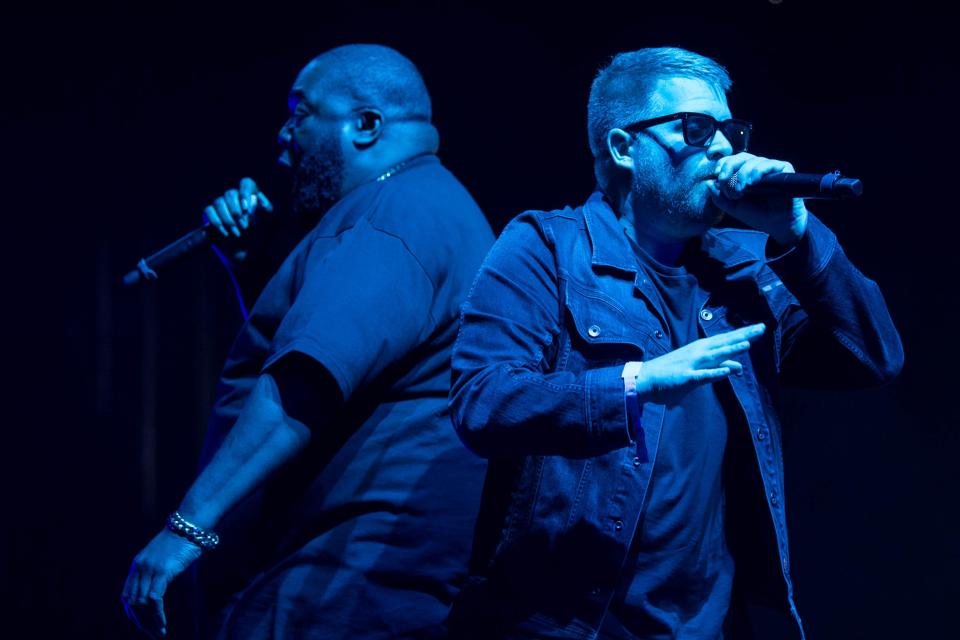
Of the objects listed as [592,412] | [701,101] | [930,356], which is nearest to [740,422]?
[592,412]

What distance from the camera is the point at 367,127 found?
83.8 inches

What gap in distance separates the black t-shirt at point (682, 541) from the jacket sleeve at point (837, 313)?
0.19 m

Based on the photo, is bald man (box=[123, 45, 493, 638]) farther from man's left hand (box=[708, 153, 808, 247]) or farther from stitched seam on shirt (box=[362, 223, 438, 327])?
man's left hand (box=[708, 153, 808, 247])

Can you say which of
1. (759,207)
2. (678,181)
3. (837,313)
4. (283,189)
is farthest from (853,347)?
(283,189)

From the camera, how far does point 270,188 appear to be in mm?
3363

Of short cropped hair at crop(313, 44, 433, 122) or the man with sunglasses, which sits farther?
short cropped hair at crop(313, 44, 433, 122)

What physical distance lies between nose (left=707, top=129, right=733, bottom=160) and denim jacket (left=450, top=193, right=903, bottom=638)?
0.52ft

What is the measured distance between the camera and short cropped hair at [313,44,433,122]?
2.14 m

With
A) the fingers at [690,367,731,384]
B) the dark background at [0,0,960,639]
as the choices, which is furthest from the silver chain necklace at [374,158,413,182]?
the dark background at [0,0,960,639]

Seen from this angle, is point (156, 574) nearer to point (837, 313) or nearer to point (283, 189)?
point (837, 313)

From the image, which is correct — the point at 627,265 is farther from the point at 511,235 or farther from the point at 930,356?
the point at 930,356

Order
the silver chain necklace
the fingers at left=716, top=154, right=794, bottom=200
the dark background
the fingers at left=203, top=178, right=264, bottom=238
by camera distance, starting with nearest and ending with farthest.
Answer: the fingers at left=716, top=154, right=794, bottom=200 → the silver chain necklace → the fingers at left=203, top=178, right=264, bottom=238 → the dark background

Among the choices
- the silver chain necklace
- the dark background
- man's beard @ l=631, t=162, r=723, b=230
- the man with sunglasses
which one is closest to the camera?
the man with sunglasses

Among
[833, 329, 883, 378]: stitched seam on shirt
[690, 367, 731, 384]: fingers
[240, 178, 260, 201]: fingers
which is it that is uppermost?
[240, 178, 260, 201]: fingers
